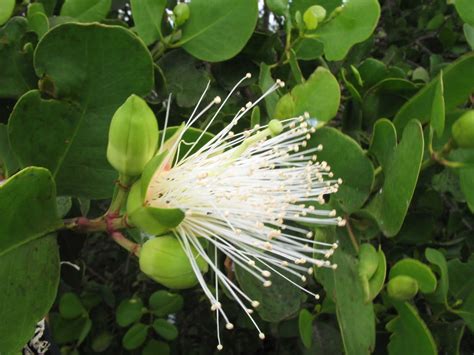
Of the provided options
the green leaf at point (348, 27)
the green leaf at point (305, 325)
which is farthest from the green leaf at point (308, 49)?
the green leaf at point (305, 325)

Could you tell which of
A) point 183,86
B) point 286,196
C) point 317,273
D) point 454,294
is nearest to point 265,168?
point 286,196

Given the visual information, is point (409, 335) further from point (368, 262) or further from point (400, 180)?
point (400, 180)

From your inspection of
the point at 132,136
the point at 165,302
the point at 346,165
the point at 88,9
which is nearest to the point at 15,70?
the point at 88,9

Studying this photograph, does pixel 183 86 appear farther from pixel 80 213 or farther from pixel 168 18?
pixel 80 213

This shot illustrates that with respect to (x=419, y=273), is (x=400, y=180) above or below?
above

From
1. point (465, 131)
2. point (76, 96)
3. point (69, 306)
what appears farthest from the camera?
point (69, 306)

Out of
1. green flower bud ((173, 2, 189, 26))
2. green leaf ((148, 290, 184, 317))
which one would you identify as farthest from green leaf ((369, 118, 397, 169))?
green leaf ((148, 290, 184, 317))

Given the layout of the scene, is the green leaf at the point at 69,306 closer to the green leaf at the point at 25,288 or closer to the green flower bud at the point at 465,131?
the green leaf at the point at 25,288
